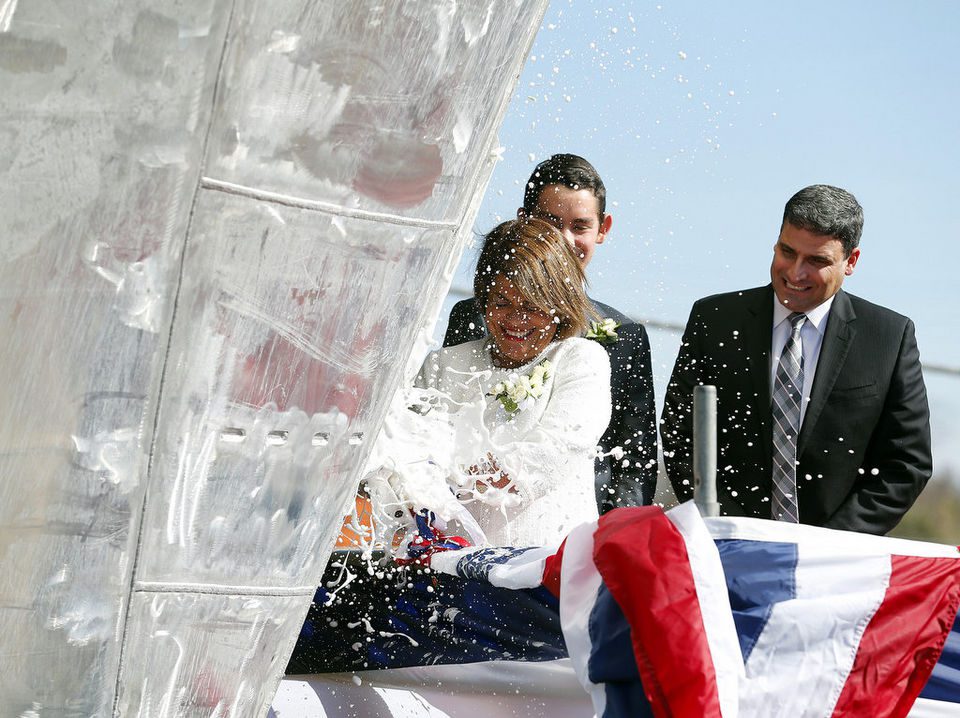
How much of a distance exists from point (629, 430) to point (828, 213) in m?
0.96

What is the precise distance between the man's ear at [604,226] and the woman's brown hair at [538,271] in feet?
2.25

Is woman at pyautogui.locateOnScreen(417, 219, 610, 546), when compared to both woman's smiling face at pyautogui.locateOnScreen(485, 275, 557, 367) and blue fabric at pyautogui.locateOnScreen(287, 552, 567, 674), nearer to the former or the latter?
woman's smiling face at pyautogui.locateOnScreen(485, 275, 557, 367)

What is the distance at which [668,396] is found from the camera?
3.67 m

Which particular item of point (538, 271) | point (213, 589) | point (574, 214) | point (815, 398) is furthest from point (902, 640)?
point (574, 214)

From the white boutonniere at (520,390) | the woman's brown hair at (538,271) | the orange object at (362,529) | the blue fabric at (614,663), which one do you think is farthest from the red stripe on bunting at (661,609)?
the woman's brown hair at (538,271)

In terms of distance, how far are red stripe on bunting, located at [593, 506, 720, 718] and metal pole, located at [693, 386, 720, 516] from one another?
114mm

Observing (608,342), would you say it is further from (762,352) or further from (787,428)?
(787,428)

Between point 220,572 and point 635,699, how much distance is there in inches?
27.0

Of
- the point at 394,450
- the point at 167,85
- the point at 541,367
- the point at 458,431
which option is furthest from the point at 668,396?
the point at 167,85

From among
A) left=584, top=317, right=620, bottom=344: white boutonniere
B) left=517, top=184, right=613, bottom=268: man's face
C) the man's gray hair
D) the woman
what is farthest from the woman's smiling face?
the man's gray hair

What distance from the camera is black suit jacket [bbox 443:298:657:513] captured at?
351cm

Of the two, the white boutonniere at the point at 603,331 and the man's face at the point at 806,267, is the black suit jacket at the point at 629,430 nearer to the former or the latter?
the white boutonniere at the point at 603,331

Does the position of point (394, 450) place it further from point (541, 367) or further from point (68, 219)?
point (68, 219)

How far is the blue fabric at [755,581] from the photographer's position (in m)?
1.74
